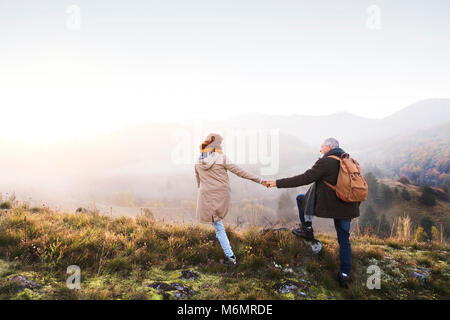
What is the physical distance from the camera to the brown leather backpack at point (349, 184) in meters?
4.37

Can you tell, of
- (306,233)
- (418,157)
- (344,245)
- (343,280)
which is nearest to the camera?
(343,280)

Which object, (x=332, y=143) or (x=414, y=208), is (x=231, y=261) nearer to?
(x=332, y=143)

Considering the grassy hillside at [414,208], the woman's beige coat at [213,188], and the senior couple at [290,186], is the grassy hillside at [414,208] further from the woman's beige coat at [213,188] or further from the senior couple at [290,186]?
the woman's beige coat at [213,188]

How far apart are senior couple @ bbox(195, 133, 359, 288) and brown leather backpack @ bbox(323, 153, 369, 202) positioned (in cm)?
11

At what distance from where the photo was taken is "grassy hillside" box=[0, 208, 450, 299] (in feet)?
13.2

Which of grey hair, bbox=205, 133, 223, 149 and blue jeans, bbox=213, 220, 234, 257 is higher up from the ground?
grey hair, bbox=205, 133, 223, 149

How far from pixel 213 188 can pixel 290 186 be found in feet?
5.56

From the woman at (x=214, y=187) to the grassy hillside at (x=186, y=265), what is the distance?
2.01ft

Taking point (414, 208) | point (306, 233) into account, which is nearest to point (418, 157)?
point (414, 208)

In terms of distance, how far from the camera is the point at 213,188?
518cm

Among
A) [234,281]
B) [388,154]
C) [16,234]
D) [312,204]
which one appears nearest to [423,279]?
[312,204]

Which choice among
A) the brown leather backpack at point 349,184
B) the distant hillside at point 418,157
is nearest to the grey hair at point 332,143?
the brown leather backpack at point 349,184

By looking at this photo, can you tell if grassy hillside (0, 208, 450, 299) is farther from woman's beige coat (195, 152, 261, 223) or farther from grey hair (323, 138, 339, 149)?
grey hair (323, 138, 339, 149)

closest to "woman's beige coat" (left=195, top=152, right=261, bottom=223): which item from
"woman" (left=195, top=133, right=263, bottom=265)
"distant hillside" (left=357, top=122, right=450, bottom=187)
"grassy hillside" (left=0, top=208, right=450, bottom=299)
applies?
"woman" (left=195, top=133, right=263, bottom=265)
